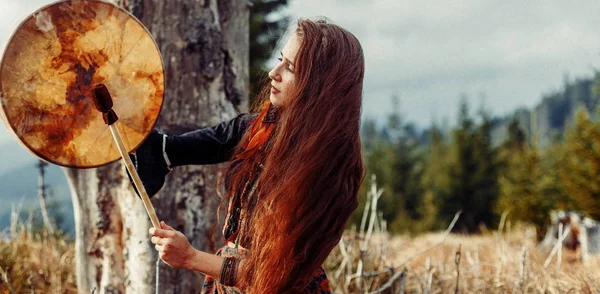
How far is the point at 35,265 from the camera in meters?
4.03

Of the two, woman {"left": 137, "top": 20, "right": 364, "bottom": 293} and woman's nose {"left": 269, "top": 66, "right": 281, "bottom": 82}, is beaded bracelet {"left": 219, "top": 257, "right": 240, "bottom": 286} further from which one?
woman's nose {"left": 269, "top": 66, "right": 281, "bottom": 82}

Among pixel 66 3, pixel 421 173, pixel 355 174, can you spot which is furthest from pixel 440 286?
pixel 421 173

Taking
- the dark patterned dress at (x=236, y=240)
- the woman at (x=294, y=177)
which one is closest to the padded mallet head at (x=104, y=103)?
the woman at (x=294, y=177)

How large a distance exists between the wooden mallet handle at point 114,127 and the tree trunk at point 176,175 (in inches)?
41.7

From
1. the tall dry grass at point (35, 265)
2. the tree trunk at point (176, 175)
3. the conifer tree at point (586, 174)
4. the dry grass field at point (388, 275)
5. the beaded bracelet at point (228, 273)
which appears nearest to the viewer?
the beaded bracelet at point (228, 273)

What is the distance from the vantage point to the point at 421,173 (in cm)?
2970

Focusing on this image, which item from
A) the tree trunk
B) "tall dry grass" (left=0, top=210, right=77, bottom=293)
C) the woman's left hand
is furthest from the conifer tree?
the woman's left hand

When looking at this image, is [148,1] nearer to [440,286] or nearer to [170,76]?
[170,76]

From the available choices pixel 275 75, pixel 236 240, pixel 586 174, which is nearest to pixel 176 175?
pixel 236 240

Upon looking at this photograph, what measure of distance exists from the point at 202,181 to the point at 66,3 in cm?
133

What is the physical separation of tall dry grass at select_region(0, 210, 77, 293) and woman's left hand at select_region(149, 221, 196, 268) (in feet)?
6.06

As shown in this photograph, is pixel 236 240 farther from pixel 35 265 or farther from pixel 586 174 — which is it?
pixel 586 174

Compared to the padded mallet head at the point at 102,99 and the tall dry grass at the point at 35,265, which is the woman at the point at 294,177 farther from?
the tall dry grass at the point at 35,265

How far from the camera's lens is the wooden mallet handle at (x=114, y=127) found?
1875 millimetres
